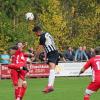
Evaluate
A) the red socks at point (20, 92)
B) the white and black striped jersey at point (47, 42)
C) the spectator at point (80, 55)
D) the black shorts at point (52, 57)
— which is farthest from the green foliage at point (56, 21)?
the white and black striped jersey at point (47, 42)

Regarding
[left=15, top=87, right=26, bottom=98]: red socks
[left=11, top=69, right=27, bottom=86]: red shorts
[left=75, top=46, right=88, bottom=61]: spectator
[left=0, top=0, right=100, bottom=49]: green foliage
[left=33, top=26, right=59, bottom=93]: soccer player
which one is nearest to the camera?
[left=33, top=26, right=59, bottom=93]: soccer player

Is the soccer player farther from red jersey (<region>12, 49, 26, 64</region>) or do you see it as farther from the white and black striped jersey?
red jersey (<region>12, 49, 26, 64</region>)

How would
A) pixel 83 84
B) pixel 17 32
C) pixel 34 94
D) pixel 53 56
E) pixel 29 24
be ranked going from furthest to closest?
pixel 29 24 < pixel 17 32 < pixel 83 84 < pixel 34 94 < pixel 53 56

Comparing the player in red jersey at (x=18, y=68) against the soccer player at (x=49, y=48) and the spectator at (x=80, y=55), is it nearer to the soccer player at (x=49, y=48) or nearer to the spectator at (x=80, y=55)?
the soccer player at (x=49, y=48)

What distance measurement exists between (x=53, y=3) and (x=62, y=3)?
5857mm

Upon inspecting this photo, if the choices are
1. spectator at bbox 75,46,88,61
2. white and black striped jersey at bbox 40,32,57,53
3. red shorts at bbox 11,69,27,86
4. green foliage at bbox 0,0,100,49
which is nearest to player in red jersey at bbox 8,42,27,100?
red shorts at bbox 11,69,27,86

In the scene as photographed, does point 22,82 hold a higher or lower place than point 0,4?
lower

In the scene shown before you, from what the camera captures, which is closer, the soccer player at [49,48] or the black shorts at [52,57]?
the soccer player at [49,48]

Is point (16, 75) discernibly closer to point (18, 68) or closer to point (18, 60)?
point (18, 68)

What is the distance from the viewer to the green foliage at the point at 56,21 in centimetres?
4694

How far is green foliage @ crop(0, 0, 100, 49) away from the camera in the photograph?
46.9m

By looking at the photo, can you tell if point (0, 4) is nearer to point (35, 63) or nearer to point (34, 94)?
point (35, 63)

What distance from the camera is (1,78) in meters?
32.8

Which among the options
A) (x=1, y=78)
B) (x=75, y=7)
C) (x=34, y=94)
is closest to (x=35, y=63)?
(x=1, y=78)
